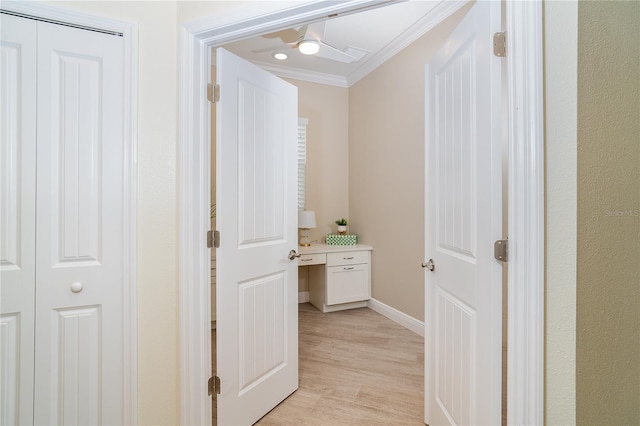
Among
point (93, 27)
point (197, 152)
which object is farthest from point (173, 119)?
point (93, 27)

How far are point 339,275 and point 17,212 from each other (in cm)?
288

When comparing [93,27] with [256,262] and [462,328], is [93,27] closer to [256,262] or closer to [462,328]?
[256,262]

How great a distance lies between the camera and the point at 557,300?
95 cm

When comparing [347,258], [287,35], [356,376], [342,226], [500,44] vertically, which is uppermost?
[287,35]

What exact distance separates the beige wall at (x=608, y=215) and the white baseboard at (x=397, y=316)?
6.88 feet

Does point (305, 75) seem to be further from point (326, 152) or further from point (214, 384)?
point (214, 384)

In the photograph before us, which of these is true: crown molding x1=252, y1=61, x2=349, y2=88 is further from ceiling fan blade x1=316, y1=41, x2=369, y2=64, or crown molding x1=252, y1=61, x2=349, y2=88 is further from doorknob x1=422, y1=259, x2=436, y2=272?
doorknob x1=422, y1=259, x2=436, y2=272

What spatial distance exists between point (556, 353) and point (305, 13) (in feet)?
5.04

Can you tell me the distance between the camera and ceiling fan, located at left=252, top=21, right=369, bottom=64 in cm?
251

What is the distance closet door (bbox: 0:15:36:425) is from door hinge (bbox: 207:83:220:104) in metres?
0.68

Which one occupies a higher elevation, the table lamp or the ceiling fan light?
the ceiling fan light

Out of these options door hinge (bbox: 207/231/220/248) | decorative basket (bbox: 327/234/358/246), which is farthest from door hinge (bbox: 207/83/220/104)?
decorative basket (bbox: 327/234/358/246)

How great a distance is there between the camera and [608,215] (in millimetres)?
960

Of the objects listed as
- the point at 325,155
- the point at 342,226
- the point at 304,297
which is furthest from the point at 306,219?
the point at 304,297
